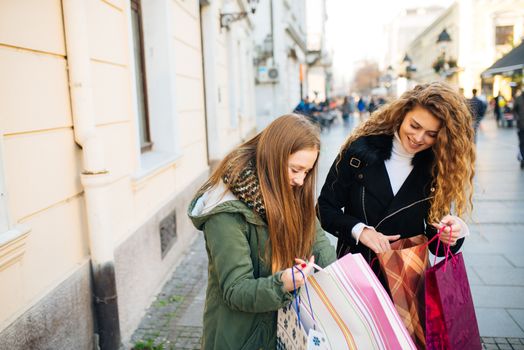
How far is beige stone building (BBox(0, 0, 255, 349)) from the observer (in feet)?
7.61

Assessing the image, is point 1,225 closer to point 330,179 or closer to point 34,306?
point 34,306

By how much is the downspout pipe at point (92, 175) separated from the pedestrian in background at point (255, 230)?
1.45 m

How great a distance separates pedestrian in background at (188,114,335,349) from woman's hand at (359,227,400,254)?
0.48 metres

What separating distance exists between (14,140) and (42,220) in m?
0.46

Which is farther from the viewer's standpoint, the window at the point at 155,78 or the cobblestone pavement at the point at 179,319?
the window at the point at 155,78

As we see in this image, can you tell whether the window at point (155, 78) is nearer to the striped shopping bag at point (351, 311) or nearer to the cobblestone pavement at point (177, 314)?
the cobblestone pavement at point (177, 314)

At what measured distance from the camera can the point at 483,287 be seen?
4.39m

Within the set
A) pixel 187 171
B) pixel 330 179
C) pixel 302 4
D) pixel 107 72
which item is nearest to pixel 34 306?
pixel 330 179

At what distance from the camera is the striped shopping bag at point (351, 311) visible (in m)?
1.58

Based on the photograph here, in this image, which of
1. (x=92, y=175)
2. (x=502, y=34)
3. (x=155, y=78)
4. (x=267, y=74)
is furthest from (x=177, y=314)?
(x=502, y=34)

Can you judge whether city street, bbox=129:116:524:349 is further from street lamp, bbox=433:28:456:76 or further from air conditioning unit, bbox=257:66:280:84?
air conditioning unit, bbox=257:66:280:84

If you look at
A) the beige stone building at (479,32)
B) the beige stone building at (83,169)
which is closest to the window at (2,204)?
the beige stone building at (83,169)

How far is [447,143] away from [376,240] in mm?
561

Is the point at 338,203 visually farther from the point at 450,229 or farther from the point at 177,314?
the point at 177,314
